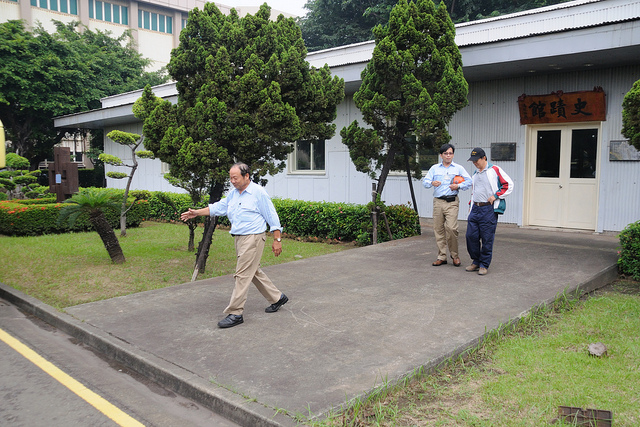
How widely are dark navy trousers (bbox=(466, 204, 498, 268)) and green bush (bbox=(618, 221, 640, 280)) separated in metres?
2.03

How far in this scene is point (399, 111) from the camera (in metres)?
10.4

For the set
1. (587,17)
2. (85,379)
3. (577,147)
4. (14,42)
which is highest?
(14,42)

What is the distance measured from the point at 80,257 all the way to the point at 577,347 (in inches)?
348

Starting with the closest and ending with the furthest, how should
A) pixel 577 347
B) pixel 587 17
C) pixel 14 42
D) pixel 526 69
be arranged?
pixel 577 347 → pixel 526 69 → pixel 587 17 → pixel 14 42

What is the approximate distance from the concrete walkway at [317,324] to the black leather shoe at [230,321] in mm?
64

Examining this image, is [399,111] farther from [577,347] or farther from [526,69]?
[577,347]

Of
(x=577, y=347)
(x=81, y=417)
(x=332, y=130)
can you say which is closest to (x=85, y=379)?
(x=81, y=417)

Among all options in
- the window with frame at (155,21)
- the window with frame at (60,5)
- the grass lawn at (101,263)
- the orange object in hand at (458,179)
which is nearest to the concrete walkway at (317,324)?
the grass lawn at (101,263)

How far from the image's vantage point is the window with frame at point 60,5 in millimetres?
44219

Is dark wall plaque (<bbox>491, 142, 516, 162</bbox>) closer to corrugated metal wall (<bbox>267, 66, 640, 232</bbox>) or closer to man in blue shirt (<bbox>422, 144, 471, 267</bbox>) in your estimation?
corrugated metal wall (<bbox>267, 66, 640, 232</bbox>)

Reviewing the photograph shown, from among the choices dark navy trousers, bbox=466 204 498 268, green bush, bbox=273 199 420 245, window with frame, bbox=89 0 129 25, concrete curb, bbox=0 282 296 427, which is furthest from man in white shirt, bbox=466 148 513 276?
window with frame, bbox=89 0 129 25

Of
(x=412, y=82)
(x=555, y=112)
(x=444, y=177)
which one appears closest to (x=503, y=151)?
(x=555, y=112)

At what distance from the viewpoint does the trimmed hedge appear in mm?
11086

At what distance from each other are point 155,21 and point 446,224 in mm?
54045
